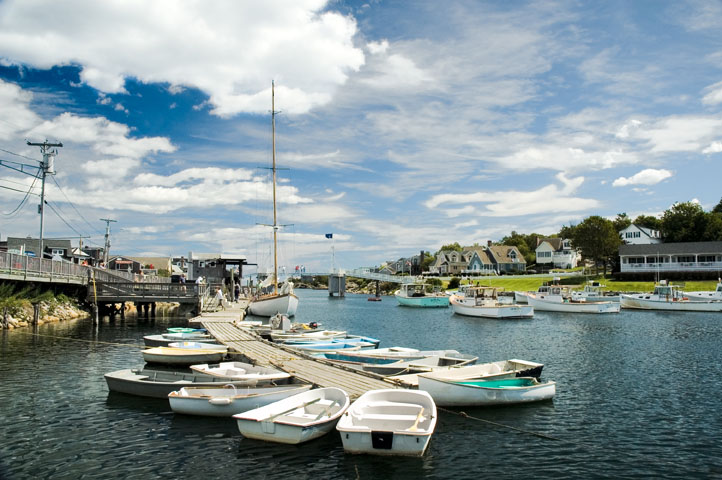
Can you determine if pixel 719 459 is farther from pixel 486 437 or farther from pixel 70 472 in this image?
pixel 70 472

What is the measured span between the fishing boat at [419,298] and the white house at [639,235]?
5402 cm

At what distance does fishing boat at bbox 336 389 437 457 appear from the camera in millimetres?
12414

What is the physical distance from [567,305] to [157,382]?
57.7 metres

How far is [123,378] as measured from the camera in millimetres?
18688

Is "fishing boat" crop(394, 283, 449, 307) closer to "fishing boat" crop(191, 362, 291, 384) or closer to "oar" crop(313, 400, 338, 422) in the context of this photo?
"fishing boat" crop(191, 362, 291, 384)

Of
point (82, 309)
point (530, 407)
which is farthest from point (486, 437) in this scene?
point (82, 309)

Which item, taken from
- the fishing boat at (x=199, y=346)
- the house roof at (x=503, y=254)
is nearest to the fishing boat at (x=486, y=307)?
the fishing boat at (x=199, y=346)


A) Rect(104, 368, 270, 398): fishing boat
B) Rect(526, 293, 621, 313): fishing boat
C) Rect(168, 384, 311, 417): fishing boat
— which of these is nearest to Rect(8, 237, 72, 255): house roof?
Rect(104, 368, 270, 398): fishing boat

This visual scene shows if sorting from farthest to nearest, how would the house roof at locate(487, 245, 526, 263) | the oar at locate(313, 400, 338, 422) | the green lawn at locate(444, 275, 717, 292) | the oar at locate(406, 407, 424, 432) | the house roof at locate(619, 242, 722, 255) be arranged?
the house roof at locate(487, 245, 526, 263), the house roof at locate(619, 242, 722, 255), the green lawn at locate(444, 275, 717, 292), the oar at locate(313, 400, 338, 422), the oar at locate(406, 407, 424, 432)

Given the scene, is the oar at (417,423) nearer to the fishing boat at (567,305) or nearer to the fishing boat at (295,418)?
the fishing boat at (295,418)

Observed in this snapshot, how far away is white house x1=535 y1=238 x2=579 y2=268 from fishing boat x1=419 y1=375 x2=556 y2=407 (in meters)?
118

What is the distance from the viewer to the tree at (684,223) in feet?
330

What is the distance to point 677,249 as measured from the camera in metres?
87.6

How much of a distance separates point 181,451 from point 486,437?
859 centimetres
